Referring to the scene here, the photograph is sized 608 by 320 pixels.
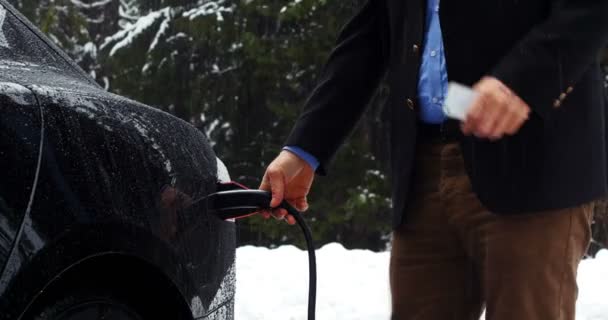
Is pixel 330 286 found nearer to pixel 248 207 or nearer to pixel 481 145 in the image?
pixel 248 207

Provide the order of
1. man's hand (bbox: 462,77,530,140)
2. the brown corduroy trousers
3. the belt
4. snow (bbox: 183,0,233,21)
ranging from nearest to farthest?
man's hand (bbox: 462,77,530,140) → the brown corduroy trousers → the belt → snow (bbox: 183,0,233,21)

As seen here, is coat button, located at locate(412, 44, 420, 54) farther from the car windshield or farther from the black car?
the car windshield

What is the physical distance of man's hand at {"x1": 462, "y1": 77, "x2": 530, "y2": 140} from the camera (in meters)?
1.56

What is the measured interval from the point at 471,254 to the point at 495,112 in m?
0.43

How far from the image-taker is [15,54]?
2.09 m

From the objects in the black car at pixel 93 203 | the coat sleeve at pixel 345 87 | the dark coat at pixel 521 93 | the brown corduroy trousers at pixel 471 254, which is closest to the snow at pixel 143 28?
the black car at pixel 93 203

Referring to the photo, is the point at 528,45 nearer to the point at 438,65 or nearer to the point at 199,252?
the point at 438,65

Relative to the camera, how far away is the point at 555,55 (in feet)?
5.31

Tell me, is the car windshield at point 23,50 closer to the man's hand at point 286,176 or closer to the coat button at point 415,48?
the man's hand at point 286,176

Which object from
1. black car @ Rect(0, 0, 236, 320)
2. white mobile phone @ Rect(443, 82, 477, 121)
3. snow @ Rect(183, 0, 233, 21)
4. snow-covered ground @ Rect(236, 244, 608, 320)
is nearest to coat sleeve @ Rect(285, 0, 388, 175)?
black car @ Rect(0, 0, 236, 320)

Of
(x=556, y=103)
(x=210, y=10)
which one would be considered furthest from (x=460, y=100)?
(x=210, y=10)

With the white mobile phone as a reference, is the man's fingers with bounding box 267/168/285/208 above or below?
below

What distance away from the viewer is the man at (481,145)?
1629 millimetres

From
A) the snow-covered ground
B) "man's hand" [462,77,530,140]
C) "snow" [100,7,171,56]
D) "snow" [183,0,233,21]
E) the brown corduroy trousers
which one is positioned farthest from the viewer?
"snow" [100,7,171,56]
